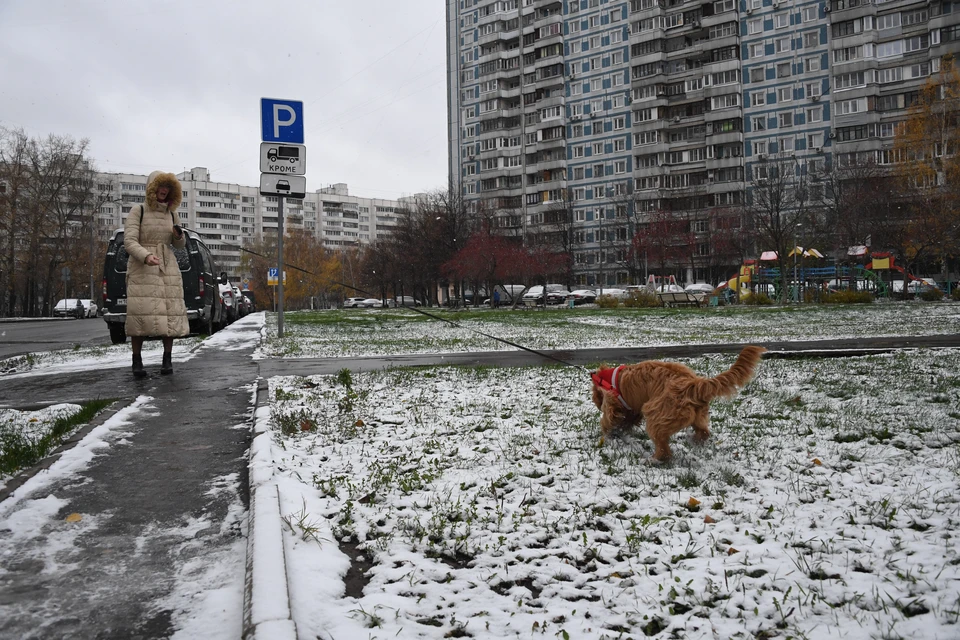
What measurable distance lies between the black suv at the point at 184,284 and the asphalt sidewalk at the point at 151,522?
735cm

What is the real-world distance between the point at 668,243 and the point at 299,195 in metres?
50.8

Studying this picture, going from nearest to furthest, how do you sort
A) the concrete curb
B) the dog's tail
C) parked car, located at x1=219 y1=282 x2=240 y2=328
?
the concrete curb, the dog's tail, parked car, located at x1=219 y1=282 x2=240 y2=328

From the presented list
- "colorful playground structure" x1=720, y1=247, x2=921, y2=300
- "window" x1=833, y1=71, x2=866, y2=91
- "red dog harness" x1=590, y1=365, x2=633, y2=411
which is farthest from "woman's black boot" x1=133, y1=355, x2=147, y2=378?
"window" x1=833, y1=71, x2=866, y2=91

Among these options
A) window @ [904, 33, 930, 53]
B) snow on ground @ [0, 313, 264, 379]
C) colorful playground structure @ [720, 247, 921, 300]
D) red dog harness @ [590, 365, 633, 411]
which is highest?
window @ [904, 33, 930, 53]

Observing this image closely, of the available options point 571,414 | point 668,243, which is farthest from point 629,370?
point 668,243

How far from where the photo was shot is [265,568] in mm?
2527

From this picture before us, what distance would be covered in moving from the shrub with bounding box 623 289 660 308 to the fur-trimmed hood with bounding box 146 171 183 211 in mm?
32126

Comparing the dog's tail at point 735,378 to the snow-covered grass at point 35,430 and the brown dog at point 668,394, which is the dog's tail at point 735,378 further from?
the snow-covered grass at point 35,430

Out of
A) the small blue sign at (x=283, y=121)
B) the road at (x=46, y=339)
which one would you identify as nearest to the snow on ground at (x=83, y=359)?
the road at (x=46, y=339)

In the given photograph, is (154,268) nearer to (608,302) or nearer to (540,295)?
(608,302)

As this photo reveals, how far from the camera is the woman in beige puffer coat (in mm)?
7777

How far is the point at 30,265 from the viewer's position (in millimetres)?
53156

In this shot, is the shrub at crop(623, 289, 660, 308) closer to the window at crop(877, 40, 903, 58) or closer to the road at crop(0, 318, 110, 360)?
the road at crop(0, 318, 110, 360)

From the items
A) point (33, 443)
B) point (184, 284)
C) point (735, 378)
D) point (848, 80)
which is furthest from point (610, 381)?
point (848, 80)
